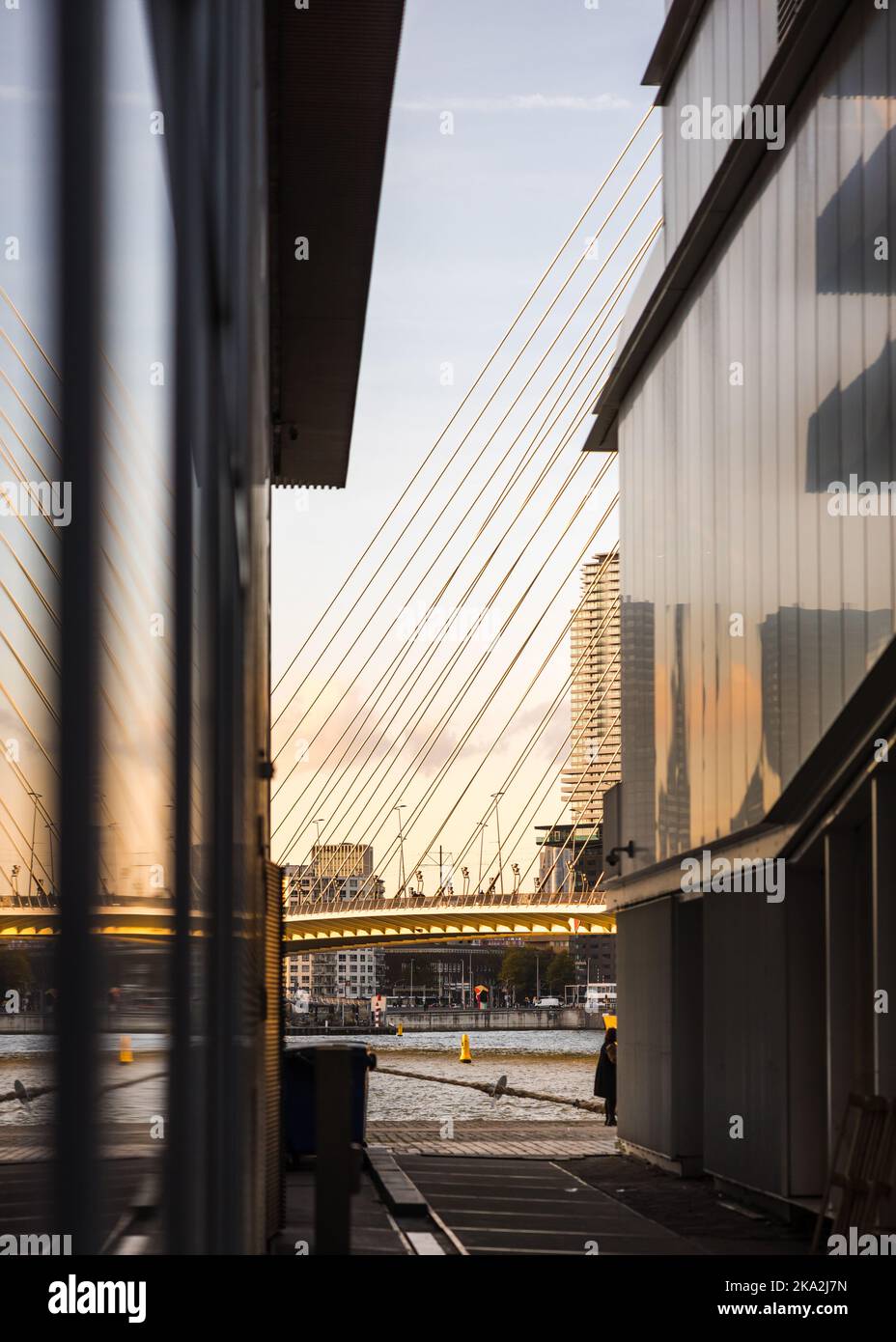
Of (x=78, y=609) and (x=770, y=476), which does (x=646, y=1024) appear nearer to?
(x=770, y=476)

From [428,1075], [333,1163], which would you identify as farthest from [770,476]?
[428,1075]

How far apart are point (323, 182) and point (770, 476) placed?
4460mm

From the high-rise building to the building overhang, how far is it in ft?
38.2

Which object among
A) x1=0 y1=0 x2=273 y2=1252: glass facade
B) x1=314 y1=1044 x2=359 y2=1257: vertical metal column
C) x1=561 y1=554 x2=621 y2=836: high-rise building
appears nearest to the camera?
x1=0 y1=0 x2=273 y2=1252: glass facade

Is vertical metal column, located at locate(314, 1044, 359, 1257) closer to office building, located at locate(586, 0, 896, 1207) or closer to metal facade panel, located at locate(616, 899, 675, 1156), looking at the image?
office building, located at locate(586, 0, 896, 1207)

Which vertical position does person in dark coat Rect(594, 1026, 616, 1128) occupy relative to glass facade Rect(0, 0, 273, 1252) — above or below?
below

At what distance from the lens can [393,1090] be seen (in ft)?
137

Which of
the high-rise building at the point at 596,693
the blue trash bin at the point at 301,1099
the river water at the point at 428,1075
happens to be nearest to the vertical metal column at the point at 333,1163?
the river water at the point at 428,1075

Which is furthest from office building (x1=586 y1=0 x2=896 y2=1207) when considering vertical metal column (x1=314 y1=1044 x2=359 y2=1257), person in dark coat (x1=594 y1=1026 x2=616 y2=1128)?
vertical metal column (x1=314 y1=1044 x2=359 y2=1257)

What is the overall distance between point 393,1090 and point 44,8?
141ft

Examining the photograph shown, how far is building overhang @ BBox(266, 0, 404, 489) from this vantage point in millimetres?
9727

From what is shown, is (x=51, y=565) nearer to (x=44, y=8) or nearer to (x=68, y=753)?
(x=68, y=753)

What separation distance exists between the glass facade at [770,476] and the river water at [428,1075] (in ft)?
21.0

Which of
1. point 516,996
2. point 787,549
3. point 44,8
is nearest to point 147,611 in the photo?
point 44,8
